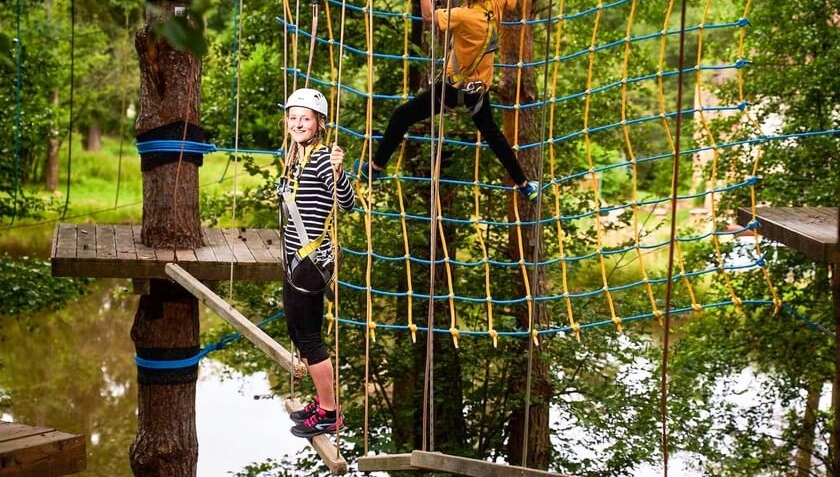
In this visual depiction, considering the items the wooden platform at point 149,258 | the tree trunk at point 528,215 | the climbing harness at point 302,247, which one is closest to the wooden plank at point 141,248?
the wooden platform at point 149,258

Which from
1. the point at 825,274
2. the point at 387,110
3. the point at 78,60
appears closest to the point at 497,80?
the point at 387,110

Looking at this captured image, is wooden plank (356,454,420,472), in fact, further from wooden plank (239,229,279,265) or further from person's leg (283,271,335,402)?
wooden plank (239,229,279,265)

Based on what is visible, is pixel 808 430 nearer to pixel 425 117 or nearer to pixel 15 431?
pixel 425 117

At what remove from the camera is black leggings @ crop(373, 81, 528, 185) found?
3723 millimetres

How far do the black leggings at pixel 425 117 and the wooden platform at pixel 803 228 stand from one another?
31.9 inches

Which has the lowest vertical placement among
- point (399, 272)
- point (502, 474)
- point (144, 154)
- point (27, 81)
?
point (502, 474)

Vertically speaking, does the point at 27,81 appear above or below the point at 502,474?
above

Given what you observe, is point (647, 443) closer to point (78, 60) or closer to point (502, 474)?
point (502, 474)

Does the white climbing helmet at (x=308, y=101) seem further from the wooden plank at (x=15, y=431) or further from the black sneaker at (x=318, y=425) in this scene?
the wooden plank at (x=15, y=431)

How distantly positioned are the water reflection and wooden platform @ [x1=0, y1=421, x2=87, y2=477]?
527 centimetres

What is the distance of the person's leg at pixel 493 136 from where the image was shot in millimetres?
3775

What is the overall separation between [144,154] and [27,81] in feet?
14.3

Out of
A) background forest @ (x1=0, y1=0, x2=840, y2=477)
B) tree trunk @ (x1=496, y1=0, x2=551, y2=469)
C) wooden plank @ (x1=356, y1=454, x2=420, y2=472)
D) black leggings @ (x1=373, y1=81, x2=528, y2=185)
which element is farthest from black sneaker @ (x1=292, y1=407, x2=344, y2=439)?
tree trunk @ (x1=496, y1=0, x2=551, y2=469)

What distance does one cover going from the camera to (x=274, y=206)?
7.11m
